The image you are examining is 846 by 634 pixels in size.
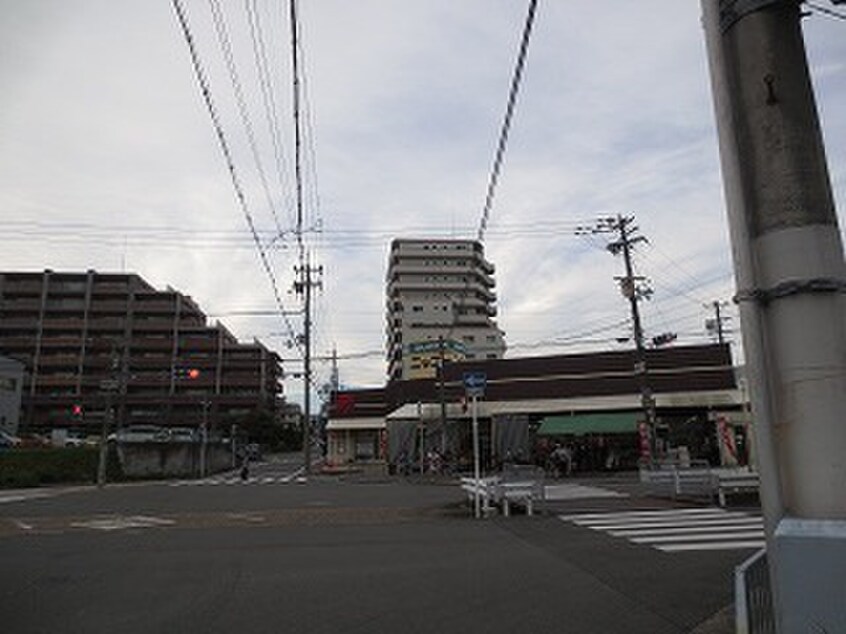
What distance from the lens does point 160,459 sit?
39.4m

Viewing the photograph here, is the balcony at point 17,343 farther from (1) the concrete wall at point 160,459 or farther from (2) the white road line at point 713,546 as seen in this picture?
(2) the white road line at point 713,546

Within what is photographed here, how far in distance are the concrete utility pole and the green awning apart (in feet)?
93.8

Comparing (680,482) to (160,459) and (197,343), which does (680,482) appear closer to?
(160,459)

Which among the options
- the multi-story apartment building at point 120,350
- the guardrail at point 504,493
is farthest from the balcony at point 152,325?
the guardrail at point 504,493

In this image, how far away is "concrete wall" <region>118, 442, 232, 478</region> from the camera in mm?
38312

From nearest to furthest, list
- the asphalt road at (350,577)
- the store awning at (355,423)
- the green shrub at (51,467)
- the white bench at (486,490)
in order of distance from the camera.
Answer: the asphalt road at (350,577) → the white bench at (486,490) → the green shrub at (51,467) → the store awning at (355,423)

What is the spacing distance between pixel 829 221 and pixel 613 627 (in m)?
3.54

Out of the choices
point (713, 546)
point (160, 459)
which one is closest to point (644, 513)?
point (713, 546)

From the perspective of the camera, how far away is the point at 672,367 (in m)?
36.8

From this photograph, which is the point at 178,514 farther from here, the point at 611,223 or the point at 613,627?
the point at 611,223

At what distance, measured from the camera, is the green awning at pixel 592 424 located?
1240 inches

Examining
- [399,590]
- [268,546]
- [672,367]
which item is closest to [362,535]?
[268,546]

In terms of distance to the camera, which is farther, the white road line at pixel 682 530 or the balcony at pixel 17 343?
the balcony at pixel 17 343

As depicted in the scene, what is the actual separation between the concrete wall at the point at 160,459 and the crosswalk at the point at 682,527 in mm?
30953
